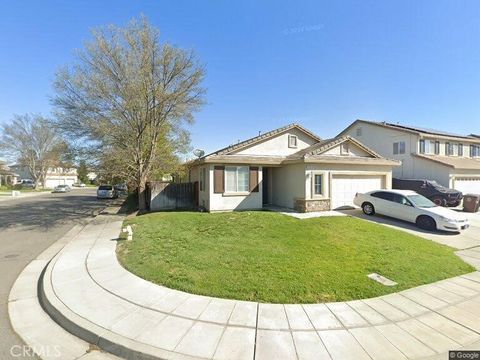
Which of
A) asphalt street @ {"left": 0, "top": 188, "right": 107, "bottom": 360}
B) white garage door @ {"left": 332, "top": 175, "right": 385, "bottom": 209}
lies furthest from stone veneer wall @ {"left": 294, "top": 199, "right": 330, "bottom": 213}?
asphalt street @ {"left": 0, "top": 188, "right": 107, "bottom": 360}

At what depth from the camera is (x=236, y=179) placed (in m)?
14.2

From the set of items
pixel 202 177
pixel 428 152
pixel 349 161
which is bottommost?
pixel 202 177

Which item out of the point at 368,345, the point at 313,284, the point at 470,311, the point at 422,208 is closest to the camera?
the point at 368,345

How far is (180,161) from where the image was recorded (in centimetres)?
1692

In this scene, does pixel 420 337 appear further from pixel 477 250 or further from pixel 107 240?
pixel 107 240

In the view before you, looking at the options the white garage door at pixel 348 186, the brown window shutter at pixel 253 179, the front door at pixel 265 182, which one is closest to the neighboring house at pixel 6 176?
the front door at pixel 265 182

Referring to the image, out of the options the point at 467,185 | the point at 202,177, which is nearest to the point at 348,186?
the point at 202,177

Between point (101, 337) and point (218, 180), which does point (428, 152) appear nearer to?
point (218, 180)

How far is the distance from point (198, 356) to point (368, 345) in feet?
7.49

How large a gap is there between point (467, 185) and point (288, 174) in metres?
17.6

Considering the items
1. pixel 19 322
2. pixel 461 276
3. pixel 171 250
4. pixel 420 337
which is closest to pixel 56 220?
pixel 171 250

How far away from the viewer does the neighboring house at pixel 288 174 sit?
44.6 ft

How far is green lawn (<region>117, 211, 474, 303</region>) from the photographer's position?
4816 millimetres

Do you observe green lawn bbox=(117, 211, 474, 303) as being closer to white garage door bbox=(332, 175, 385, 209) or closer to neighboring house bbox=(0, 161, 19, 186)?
white garage door bbox=(332, 175, 385, 209)
